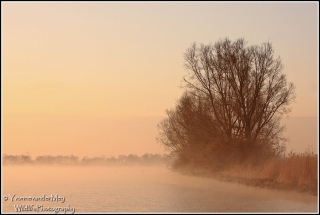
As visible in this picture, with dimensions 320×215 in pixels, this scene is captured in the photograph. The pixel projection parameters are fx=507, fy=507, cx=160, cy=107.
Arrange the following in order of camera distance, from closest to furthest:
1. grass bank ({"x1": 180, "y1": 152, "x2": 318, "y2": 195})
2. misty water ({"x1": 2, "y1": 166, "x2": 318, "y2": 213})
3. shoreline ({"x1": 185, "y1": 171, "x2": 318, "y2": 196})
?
misty water ({"x1": 2, "y1": 166, "x2": 318, "y2": 213}) → shoreline ({"x1": 185, "y1": 171, "x2": 318, "y2": 196}) → grass bank ({"x1": 180, "y1": 152, "x2": 318, "y2": 195})

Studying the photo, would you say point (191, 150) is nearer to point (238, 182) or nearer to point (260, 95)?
point (260, 95)

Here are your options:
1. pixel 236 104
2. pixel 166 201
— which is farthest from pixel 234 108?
pixel 166 201

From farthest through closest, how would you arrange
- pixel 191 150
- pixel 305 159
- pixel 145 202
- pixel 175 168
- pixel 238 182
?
pixel 175 168 → pixel 191 150 → pixel 238 182 → pixel 305 159 → pixel 145 202

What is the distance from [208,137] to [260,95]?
14.7 feet

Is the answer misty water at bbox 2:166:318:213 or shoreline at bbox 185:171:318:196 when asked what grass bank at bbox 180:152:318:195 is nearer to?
shoreline at bbox 185:171:318:196

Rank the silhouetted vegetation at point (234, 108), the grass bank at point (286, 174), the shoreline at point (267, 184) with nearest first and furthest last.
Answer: the shoreline at point (267, 184) < the grass bank at point (286, 174) < the silhouetted vegetation at point (234, 108)

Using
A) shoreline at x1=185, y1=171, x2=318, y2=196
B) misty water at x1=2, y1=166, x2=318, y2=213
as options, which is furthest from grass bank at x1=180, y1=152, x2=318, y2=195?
misty water at x1=2, y1=166, x2=318, y2=213

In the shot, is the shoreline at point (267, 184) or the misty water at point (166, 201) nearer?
the misty water at point (166, 201)

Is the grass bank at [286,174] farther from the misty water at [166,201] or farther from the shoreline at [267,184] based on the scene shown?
the misty water at [166,201]

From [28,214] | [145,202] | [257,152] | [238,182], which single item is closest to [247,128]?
[257,152]

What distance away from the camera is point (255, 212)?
1619cm

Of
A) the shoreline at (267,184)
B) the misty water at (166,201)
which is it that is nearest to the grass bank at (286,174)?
the shoreline at (267,184)

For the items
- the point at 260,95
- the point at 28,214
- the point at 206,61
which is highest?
the point at 206,61

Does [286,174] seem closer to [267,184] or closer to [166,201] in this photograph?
[267,184]
